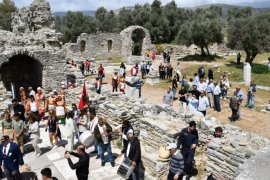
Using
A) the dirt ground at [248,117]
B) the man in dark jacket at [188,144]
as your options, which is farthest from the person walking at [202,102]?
the man in dark jacket at [188,144]

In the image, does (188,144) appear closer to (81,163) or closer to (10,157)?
(81,163)

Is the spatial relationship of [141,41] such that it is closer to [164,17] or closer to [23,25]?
[164,17]

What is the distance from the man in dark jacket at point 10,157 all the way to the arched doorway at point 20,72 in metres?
12.0

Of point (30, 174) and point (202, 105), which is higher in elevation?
point (202, 105)

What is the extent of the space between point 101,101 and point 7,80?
9117 millimetres

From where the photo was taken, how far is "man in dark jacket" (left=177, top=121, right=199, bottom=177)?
883 cm

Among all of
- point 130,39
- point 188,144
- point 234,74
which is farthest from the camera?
point 130,39

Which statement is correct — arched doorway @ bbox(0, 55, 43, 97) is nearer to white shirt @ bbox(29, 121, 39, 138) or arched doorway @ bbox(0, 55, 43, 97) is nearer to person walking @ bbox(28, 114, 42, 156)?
person walking @ bbox(28, 114, 42, 156)

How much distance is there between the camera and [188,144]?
Answer: 29.0 feet

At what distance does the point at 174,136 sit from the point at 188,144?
1.50m

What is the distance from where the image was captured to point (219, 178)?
9.00 metres

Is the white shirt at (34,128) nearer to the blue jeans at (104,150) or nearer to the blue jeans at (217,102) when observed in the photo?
the blue jeans at (104,150)

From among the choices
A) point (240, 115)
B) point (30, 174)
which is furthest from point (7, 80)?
point (240, 115)

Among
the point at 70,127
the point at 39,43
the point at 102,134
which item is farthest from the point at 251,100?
the point at 39,43
